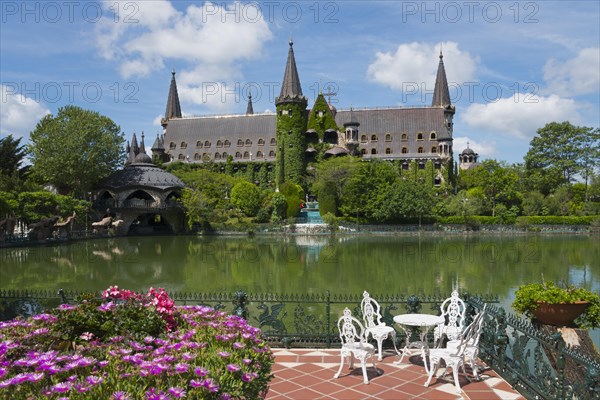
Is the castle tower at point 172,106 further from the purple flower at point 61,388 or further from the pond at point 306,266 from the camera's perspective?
the purple flower at point 61,388

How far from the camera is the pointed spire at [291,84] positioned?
58.9 metres

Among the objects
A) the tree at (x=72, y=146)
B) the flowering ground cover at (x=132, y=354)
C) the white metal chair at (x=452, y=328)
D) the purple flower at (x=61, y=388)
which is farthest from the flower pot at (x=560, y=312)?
the tree at (x=72, y=146)

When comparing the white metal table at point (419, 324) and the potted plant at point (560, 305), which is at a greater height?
the potted plant at point (560, 305)

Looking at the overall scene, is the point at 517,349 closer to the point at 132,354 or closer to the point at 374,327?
the point at 374,327

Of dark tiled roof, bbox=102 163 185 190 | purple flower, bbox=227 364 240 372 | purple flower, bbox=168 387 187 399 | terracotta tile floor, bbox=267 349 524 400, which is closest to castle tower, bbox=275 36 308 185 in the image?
dark tiled roof, bbox=102 163 185 190

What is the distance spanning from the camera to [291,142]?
5931 cm

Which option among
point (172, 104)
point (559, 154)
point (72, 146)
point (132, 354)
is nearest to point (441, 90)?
point (559, 154)

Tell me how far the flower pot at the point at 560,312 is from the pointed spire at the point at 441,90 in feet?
193

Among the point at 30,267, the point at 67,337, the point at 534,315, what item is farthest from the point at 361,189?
the point at 67,337

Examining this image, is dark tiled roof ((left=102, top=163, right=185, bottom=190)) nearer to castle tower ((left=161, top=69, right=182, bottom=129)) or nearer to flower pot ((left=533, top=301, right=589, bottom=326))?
castle tower ((left=161, top=69, right=182, bottom=129))

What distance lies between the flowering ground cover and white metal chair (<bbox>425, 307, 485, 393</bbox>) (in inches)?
109

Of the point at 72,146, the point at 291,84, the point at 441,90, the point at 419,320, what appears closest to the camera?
the point at 419,320

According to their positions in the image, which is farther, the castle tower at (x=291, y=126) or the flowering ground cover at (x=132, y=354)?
the castle tower at (x=291, y=126)

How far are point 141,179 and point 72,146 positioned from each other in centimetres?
754
